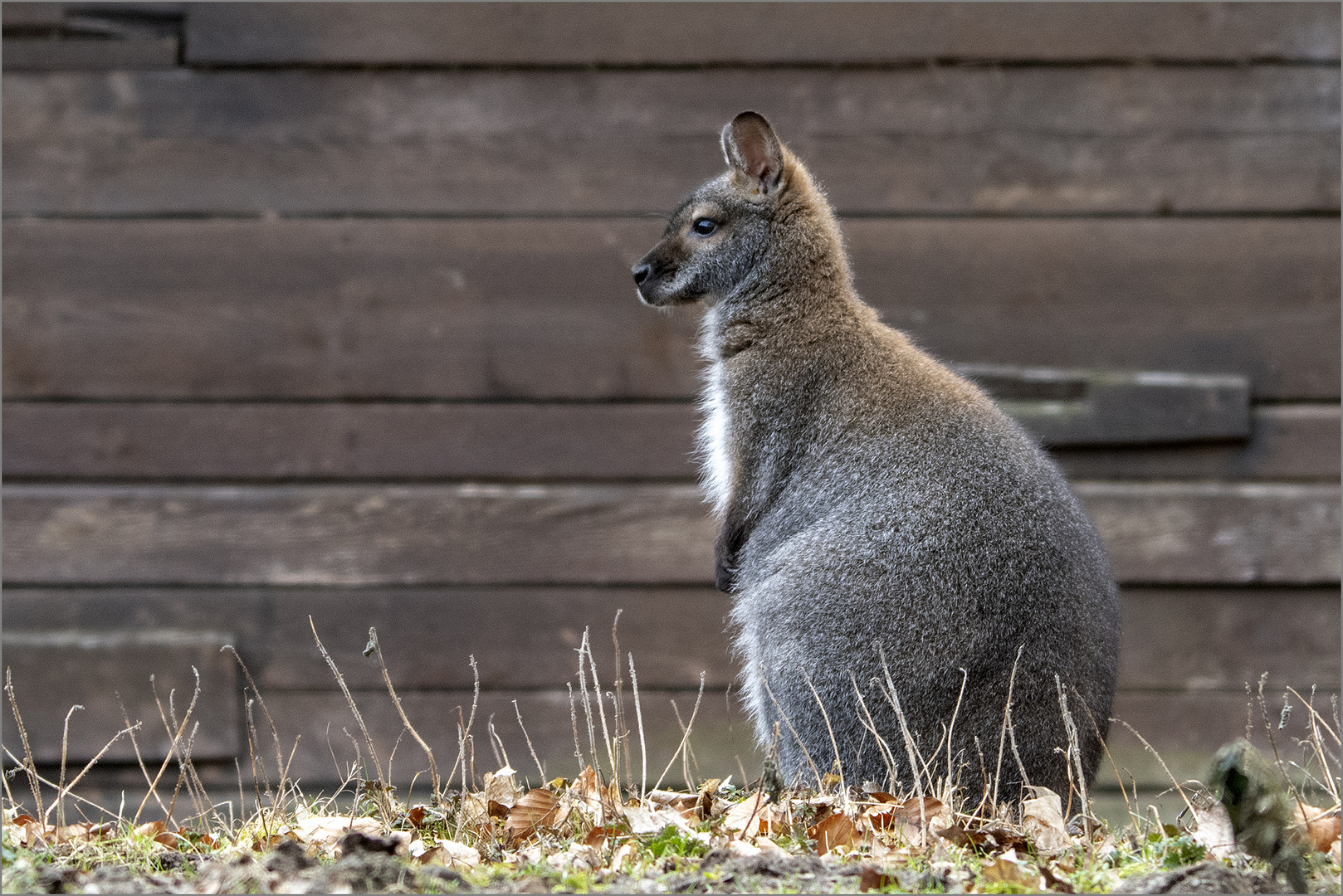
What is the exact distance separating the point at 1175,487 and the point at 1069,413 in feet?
2.02

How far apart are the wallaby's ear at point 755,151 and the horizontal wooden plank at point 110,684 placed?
331 centimetres

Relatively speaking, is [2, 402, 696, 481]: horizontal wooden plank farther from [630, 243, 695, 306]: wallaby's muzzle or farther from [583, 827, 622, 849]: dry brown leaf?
[583, 827, 622, 849]: dry brown leaf

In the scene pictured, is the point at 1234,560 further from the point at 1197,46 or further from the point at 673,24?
the point at 673,24

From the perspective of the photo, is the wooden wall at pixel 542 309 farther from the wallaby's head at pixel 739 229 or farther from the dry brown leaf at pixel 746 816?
the dry brown leaf at pixel 746 816

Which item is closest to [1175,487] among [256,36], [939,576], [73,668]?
[939,576]

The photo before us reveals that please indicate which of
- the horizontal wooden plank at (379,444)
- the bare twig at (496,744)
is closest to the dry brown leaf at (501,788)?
the bare twig at (496,744)

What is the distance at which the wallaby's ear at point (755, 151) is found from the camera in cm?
398

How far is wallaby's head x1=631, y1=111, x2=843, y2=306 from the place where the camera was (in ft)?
13.3

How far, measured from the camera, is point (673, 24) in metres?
5.47

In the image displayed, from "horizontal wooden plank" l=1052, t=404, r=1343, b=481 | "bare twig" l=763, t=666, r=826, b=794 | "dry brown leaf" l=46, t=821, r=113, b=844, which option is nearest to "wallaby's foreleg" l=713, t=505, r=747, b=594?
"bare twig" l=763, t=666, r=826, b=794

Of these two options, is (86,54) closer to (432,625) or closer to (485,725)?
(432,625)

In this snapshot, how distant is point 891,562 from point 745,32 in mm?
3207

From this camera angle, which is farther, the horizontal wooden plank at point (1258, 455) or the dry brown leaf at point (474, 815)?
the horizontal wooden plank at point (1258, 455)

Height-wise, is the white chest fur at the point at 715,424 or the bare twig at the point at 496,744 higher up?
the white chest fur at the point at 715,424
